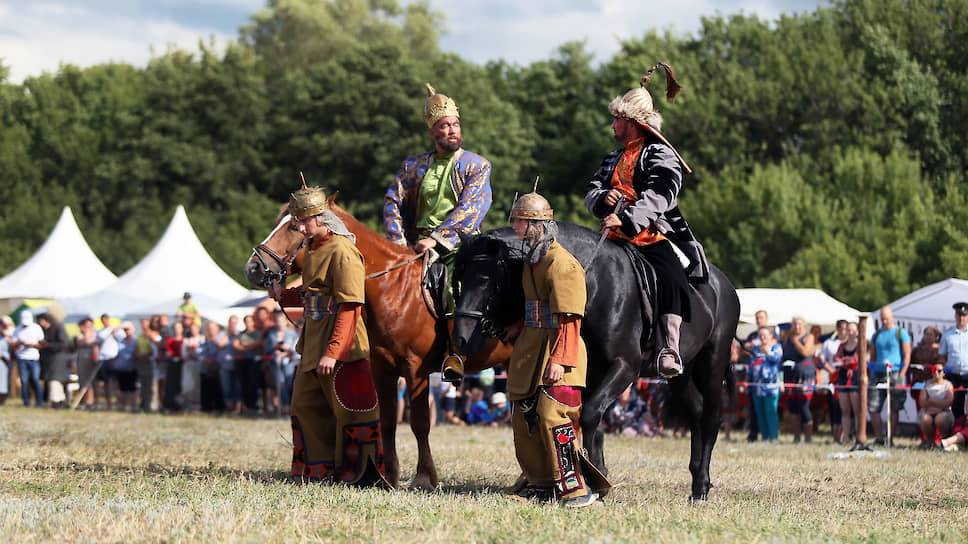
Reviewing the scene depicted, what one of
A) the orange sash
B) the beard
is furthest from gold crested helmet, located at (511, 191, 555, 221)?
the beard

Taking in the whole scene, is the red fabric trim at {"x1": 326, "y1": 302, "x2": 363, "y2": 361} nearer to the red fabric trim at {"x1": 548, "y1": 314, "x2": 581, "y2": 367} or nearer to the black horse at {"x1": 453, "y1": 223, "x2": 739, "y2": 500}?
the black horse at {"x1": 453, "y1": 223, "x2": 739, "y2": 500}

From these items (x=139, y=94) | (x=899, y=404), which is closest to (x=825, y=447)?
(x=899, y=404)

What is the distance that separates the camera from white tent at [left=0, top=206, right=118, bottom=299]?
109 ft

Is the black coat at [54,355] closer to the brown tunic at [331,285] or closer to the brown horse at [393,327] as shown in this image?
the brown horse at [393,327]

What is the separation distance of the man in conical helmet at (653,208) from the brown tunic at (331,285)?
5.72 feet

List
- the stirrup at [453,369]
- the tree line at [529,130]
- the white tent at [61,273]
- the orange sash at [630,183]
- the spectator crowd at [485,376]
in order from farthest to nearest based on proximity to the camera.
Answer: the tree line at [529,130]
the white tent at [61,273]
the spectator crowd at [485,376]
the orange sash at [630,183]
the stirrup at [453,369]

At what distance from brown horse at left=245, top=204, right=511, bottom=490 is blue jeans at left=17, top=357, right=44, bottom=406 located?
1667cm

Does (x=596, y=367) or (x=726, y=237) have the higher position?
(x=726, y=237)

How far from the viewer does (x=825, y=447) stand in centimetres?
1595

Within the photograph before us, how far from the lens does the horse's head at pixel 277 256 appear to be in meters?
8.42

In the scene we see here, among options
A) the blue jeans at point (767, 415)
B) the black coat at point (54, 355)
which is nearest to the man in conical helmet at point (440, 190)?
the blue jeans at point (767, 415)

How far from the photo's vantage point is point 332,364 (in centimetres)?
823

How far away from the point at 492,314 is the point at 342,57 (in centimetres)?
4591

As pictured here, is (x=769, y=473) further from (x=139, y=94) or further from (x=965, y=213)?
(x=139, y=94)
